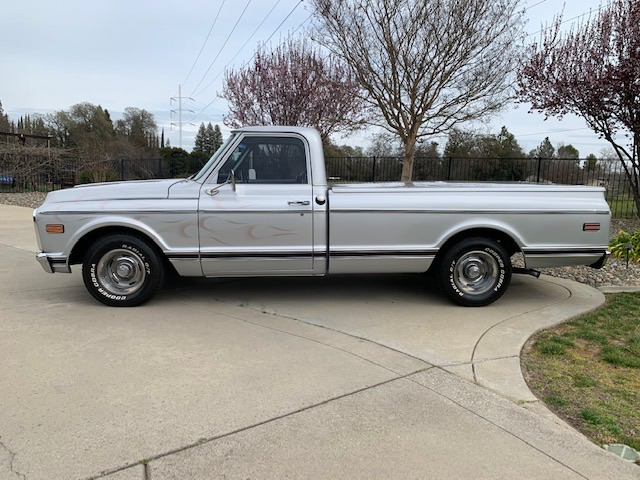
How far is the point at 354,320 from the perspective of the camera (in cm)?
490

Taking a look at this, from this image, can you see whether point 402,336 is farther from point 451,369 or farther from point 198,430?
point 198,430

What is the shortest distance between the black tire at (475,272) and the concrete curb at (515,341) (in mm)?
459

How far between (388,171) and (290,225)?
15.2 metres

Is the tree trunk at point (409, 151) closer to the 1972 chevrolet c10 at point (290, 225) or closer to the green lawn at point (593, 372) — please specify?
the 1972 chevrolet c10 at point (290, 225)

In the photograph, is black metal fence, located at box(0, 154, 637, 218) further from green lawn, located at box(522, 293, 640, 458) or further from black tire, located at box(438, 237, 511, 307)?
green lawn, located at box(522, 293, 640, 458)

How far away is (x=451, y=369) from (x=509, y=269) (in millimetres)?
2013

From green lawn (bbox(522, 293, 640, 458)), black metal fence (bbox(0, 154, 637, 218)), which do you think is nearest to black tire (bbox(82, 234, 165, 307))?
green lawn (bbox(522, 293, 640, 458))

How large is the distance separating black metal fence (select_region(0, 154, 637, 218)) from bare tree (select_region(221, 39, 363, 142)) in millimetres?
2224

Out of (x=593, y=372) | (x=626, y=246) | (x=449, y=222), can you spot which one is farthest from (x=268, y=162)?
(x=626, y=246)

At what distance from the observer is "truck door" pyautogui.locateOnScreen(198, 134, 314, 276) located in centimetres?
504

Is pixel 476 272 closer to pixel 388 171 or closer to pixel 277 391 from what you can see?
pixel 277 391

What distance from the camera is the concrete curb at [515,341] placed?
3511mm

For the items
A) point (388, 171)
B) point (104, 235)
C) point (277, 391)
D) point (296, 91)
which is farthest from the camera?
point (388, 171)

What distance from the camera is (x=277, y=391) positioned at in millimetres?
3363
